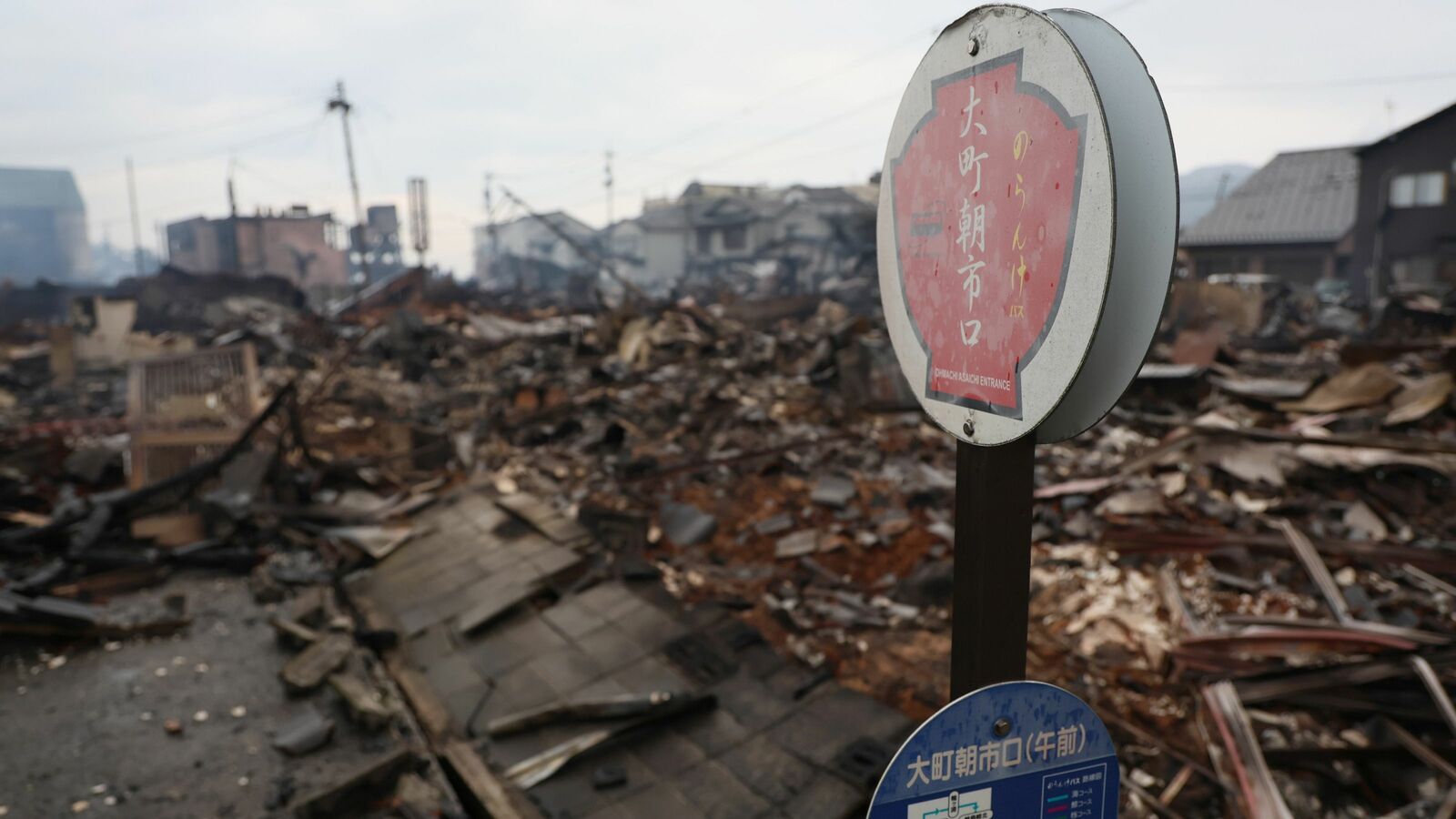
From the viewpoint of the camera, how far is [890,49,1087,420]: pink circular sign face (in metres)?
1.50

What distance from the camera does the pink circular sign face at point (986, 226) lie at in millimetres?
1503

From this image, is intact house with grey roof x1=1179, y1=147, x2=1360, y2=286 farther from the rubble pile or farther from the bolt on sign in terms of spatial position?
the bolt on sign

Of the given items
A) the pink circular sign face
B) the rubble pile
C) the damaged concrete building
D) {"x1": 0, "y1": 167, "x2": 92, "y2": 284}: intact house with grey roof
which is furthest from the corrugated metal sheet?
{"x1": 0, "y1": 167, "x2": 92, "y2": 284}: intact house with grey roof

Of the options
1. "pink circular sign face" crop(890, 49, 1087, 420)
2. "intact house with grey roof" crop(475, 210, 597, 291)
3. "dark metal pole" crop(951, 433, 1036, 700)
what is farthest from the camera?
"intact house with grey roof" crop(475, 210, 597, 291)

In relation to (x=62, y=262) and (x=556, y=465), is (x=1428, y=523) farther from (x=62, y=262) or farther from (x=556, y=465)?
(x=62, y=262)

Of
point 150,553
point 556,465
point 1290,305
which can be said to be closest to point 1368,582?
point 556,465

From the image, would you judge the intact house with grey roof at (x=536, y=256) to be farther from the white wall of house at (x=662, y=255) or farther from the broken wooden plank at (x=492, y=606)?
the broken wooden plank at (x=492, y=606)

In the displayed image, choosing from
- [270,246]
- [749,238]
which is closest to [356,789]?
[749,238]

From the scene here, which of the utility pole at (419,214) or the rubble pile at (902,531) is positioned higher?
the utility pole at (419,214)

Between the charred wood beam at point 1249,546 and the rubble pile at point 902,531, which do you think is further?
the charred wood beam at point 1249,546

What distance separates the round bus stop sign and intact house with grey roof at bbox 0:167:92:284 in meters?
99.6

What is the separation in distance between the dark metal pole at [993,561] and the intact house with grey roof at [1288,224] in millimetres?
39159

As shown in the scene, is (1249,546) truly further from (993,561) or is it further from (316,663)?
(316,663)

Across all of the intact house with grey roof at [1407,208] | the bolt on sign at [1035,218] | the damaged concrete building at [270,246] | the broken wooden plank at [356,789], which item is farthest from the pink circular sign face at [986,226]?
the damaged concrete building at [270,246]
